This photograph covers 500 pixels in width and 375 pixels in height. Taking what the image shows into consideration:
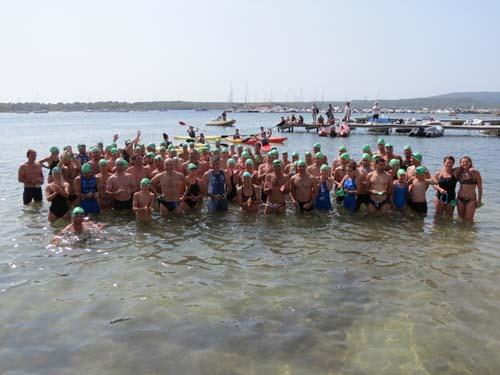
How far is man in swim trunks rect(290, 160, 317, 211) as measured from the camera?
9.98 meters

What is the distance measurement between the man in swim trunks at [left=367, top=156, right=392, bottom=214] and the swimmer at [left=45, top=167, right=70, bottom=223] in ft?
22.1

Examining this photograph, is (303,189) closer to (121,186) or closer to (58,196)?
(121,186)

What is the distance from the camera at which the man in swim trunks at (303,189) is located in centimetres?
998

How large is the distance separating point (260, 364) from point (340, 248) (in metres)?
3.90

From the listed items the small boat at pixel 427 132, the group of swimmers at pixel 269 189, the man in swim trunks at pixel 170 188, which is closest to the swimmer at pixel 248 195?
the group of swimmers at pixel 269 189

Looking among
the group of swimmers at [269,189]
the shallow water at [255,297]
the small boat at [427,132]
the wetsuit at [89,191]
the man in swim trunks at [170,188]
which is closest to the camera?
the shallow water at [255,297]

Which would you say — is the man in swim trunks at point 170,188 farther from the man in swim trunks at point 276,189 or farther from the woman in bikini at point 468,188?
the woman in bikini at point 468,188

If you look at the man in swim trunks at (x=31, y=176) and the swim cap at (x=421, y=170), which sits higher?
the swim cap at (x=421, y=170)

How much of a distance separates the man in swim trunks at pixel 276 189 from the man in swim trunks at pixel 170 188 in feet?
6.47

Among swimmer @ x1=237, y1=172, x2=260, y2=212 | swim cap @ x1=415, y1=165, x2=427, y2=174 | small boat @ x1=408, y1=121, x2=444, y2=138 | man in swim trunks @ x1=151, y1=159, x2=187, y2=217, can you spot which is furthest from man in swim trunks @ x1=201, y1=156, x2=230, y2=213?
small boat @ x1=408, y1=121, x2=444, y2=138

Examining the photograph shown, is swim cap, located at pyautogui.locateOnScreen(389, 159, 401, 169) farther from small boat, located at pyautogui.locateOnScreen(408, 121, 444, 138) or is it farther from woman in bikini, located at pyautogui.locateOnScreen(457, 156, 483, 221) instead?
small boat, located at pyautogui.locateOnScreen(408, 121, 444, 138)

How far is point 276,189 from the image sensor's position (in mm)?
10156

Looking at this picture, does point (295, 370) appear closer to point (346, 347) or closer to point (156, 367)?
point (346, 347)

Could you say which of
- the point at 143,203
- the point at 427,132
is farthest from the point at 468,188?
the point at 427,132
